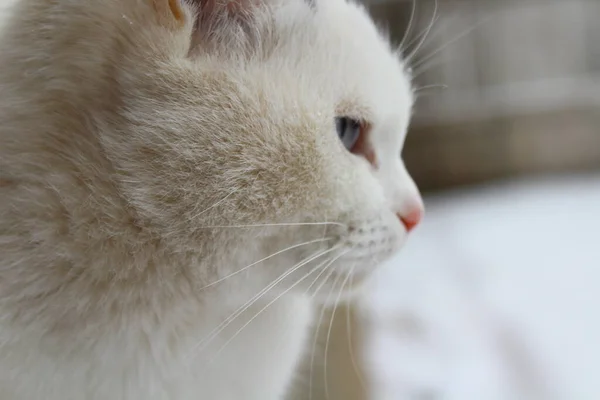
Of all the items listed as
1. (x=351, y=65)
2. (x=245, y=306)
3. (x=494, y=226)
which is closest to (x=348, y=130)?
(x=351, y=65)

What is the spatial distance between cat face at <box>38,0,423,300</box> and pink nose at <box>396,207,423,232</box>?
15 millimetres

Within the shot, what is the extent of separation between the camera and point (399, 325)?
1.03m

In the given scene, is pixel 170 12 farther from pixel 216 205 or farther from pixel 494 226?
pixel 494 226

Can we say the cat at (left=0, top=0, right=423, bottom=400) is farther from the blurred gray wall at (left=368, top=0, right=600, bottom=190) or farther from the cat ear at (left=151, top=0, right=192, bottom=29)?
the blurred gray wall at (left=368, top=0, right=600, bottom=190)

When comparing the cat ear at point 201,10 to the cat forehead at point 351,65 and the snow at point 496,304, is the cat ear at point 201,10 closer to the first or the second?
the cat forehead at point 351,65

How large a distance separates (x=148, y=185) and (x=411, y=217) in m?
0.23

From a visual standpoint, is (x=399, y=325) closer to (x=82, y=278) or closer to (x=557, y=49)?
(x=82, y=278)

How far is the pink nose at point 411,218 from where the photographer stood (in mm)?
548

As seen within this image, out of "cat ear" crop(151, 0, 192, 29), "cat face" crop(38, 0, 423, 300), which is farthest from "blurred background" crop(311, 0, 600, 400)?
"cat ear" crop(151, 0, 192, 29)

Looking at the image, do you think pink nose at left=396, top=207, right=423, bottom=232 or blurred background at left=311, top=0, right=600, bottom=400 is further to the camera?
blurred background at left=311, top=0, right=600, bottom=400

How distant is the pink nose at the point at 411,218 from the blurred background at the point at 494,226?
0.08 metres

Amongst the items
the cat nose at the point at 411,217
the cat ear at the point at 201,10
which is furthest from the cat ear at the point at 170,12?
the cat nose at the point at 411,217

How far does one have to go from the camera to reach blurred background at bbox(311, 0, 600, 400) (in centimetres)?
86

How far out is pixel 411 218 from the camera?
0.55m
